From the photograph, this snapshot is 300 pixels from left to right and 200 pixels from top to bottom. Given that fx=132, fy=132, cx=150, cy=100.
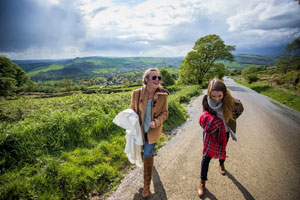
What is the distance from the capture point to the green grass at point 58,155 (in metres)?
2.75

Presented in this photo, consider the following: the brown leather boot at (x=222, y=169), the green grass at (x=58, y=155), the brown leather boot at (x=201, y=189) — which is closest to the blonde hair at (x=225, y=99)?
the brown leather boot at (x=201, y=189)

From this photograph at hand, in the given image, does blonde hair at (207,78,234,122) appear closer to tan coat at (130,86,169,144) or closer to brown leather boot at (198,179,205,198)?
tan coat at (130,86,169,144)

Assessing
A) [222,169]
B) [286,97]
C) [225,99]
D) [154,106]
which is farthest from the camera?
[286,97]

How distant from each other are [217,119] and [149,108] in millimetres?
1428

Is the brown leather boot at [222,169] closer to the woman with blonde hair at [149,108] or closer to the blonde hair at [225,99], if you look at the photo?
the blonde hair at [225,99]

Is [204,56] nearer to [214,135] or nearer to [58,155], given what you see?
[214,135]

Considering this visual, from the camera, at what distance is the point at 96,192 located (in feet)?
9.57

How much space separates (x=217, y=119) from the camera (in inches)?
107

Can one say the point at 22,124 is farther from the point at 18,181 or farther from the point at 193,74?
the point at 193,74

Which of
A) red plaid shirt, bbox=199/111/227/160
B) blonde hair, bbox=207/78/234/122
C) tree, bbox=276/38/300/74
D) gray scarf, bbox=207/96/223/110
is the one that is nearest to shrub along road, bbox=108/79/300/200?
red plaid shirt, bbox=199/111/227/160

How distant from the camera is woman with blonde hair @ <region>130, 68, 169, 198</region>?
2832mm

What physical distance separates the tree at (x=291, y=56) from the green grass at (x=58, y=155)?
54.1 meters

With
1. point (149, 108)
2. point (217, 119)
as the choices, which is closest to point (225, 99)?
point (217, 119)

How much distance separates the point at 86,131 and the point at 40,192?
2.17 meters
